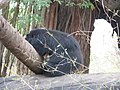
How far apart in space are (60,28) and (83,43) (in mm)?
387

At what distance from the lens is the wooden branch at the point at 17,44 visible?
1875 millimetres

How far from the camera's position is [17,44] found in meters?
2.01

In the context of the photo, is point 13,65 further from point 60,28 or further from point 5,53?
point 60,28

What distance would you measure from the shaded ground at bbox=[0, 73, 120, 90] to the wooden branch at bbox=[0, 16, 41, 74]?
119 millimetres

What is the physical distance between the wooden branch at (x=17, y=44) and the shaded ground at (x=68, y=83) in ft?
0.39

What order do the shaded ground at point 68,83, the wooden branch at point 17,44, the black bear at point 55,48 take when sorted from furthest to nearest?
the black bear at point 55,48, the shaded ground at point 68,83, the wooden branch at point 17,44

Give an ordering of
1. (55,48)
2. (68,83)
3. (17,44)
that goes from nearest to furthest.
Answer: (17,44), (68,83), (55,48)

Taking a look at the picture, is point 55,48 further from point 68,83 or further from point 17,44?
point 17,44

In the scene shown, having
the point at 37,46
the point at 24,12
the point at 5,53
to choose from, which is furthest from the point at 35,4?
the point at 37,46

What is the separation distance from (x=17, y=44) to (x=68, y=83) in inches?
17.4

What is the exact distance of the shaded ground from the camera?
207 cm

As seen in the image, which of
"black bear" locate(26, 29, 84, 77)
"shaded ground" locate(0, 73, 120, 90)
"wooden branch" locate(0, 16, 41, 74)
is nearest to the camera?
"wooden branch" locate(0, 16, 41, 74)

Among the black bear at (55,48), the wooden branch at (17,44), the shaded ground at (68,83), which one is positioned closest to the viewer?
the wooden branch at (17,44)

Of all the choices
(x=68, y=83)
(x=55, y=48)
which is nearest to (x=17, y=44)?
(x=68, y=83)
